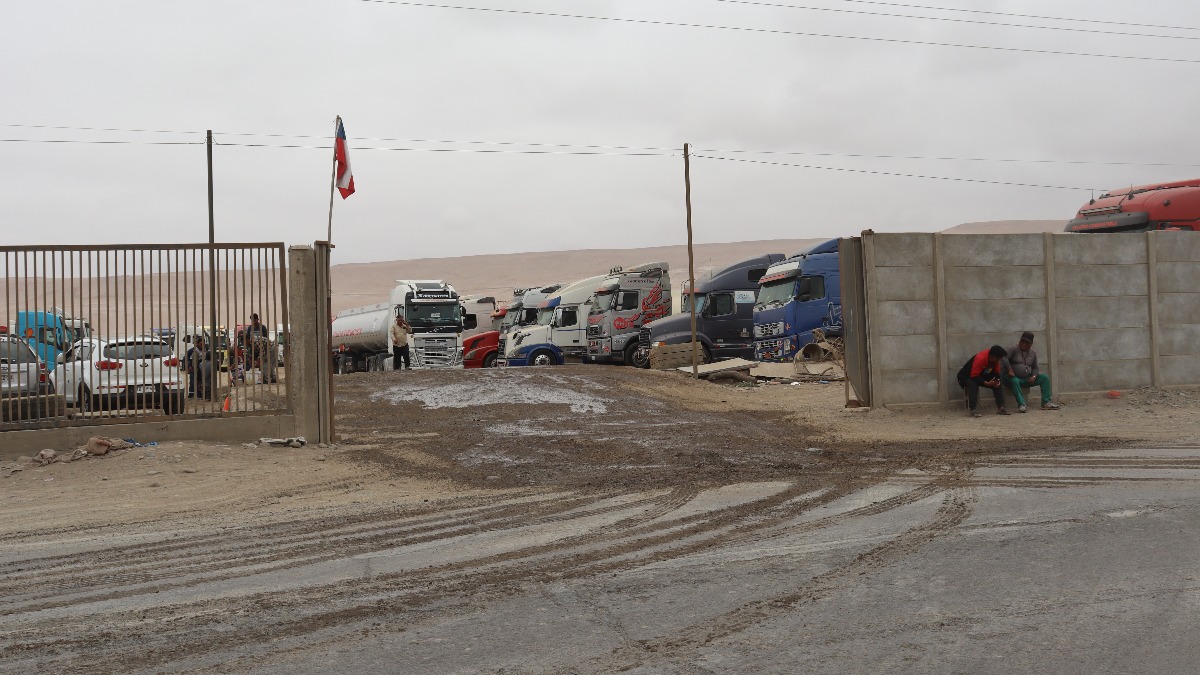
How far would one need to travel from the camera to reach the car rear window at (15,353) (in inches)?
478

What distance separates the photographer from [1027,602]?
5.73 metres

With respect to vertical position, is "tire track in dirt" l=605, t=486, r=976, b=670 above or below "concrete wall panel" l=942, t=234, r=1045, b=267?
below

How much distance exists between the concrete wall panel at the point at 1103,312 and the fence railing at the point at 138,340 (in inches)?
478

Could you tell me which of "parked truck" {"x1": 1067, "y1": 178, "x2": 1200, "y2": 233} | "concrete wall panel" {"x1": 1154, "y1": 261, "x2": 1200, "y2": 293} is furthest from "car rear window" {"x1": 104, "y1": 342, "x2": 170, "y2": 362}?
"parked truck" {"x1": 1067, "y1": 178, "x2": 1200, "y2": 233}

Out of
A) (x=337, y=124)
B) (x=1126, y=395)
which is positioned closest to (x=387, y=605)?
(x=1126, y=395)

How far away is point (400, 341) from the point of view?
34.1 meters

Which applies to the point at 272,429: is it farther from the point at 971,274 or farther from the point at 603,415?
the point at 971,274

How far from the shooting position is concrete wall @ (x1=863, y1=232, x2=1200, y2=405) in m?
16.7

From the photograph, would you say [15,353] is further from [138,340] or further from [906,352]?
[906,352]

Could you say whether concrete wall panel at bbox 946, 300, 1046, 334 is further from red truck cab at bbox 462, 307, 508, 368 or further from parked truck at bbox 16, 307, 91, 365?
red truck cab at bbox 462, 307, 508, 368

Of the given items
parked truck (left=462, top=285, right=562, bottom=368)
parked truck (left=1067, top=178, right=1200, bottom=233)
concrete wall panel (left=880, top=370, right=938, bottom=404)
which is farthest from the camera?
parked truck (left=462, top=285, right=562, bottom=368)

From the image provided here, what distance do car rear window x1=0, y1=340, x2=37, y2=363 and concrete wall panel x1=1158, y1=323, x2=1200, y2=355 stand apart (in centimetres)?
1675

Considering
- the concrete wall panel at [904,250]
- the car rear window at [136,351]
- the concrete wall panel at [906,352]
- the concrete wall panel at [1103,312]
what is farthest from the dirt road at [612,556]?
the concrete wall panel at [904,250]

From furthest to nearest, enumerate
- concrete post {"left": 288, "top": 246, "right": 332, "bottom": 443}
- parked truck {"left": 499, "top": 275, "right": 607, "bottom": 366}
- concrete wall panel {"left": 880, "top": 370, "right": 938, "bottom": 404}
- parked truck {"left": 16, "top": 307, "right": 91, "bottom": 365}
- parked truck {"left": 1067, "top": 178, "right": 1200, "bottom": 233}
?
parked truck {"left": 499, "top": 275, "right": 607, "bottom": 366} < parked truck {"left": 1067, "top": 178, "right": 1200, "bottom": 233} < concrete wall panel {"left": 880, "top": 370, "right": 938, "bottom": 404} < concrete post {"left": 288, "top": 246, "right": 332, "bottom": 443} < parked truck {"left": 16, "top": 307, "right": 91, "bottom": 365}
